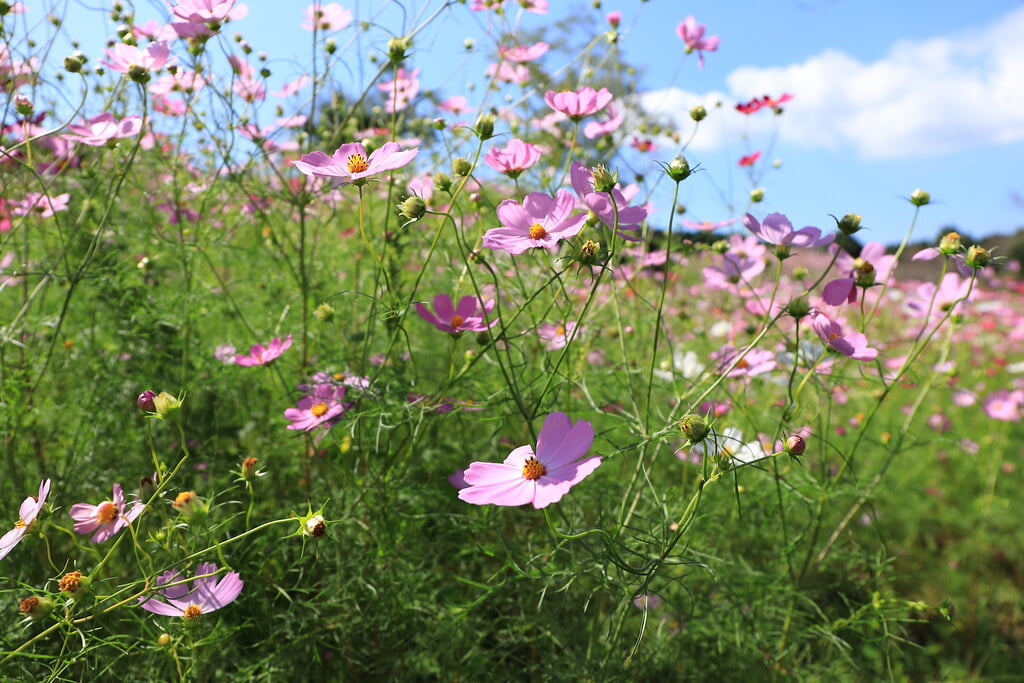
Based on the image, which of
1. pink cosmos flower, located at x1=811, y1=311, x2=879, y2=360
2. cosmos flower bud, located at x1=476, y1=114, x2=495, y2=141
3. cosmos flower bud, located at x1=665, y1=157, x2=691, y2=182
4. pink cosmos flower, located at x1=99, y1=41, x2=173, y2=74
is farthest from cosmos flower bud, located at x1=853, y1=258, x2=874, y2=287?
pink cosmos flower, located at x1=99, y1=41, x2=173, y2=74

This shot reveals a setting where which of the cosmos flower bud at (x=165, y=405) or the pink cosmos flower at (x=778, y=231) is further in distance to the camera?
the pink cosmos flower at (x=778, y=231)

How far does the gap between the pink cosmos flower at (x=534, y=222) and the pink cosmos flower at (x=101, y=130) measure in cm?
69

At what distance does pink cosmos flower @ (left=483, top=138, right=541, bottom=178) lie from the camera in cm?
92

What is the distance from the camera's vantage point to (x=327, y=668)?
116 cm

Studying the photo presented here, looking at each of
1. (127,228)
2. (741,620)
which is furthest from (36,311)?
(741,620)

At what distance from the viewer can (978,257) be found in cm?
93

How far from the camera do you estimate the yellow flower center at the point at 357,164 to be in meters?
0.82

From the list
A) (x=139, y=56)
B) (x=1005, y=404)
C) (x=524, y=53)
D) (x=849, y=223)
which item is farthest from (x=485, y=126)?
(x=1005, y=404)

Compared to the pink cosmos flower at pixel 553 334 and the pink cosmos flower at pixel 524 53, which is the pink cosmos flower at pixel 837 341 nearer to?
the pink cosmos flower at pixel 553 334

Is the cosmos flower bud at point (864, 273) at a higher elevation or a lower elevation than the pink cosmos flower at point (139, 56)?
lower

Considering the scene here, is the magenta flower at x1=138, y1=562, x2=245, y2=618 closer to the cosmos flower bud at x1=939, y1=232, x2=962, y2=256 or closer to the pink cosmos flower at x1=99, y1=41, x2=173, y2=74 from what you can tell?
the pink cosmos flower at x1=99, y1=41, x2=173, y2=74

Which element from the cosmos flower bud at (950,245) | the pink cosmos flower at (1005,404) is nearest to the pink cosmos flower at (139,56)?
the cosmos flower bud at (950,245)

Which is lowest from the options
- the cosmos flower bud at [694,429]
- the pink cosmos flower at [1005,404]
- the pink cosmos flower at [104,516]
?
the pink cosmos flower at [1005,404]

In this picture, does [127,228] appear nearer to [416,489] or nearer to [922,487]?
[416,489]
